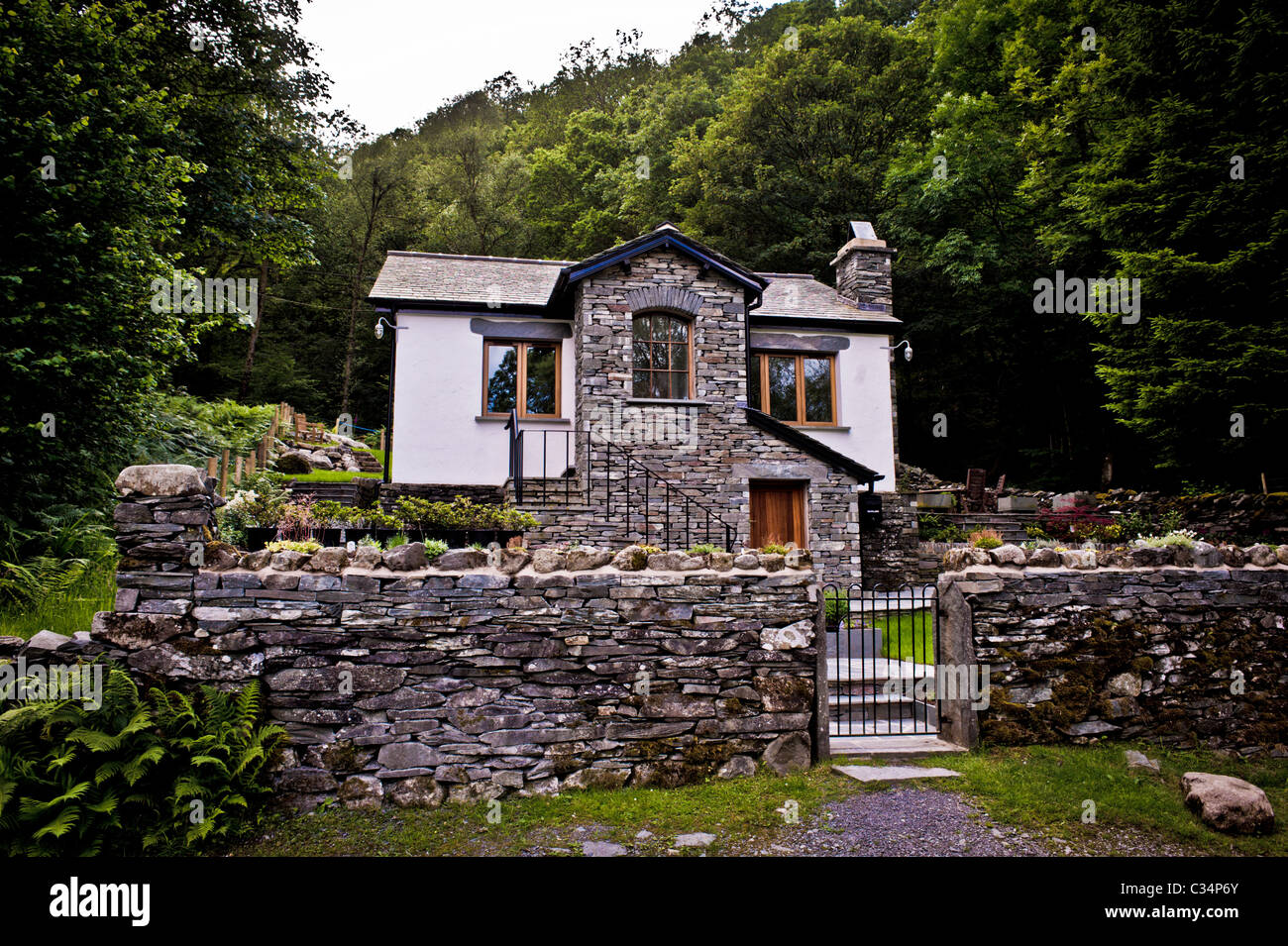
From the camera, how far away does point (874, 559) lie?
14.0 meters

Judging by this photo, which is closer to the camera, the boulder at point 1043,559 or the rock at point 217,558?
the rock at point 217,558

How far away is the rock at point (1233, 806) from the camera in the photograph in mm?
5132

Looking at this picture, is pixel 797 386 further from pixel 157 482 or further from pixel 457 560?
pixel 157 482

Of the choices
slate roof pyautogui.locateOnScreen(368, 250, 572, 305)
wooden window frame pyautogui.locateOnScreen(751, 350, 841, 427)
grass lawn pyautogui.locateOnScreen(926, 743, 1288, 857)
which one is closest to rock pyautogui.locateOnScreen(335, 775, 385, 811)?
grass lawn pyautogui.locateOnScreen(926, 743, 1288, 857)

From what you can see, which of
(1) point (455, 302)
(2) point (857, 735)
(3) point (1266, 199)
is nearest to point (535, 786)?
(2) point (857, 735)

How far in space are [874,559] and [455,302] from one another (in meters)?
9.17

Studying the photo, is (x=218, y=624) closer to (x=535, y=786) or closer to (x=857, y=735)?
(x=535, y=786)

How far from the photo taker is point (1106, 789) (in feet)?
18.6

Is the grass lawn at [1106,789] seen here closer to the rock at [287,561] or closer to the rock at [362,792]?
the rock at [362,792]

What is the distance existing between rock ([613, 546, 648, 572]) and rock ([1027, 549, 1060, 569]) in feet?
12.2

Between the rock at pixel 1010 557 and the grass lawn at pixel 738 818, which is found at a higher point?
the rock at pixel 1010 557

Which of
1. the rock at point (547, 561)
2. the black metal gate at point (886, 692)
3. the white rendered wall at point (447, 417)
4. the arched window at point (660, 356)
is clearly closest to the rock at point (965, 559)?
the black metal gate at point (886, 692)

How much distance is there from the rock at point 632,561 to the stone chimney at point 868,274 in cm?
1154

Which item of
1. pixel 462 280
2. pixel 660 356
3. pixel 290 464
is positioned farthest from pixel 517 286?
pixel 290 464
